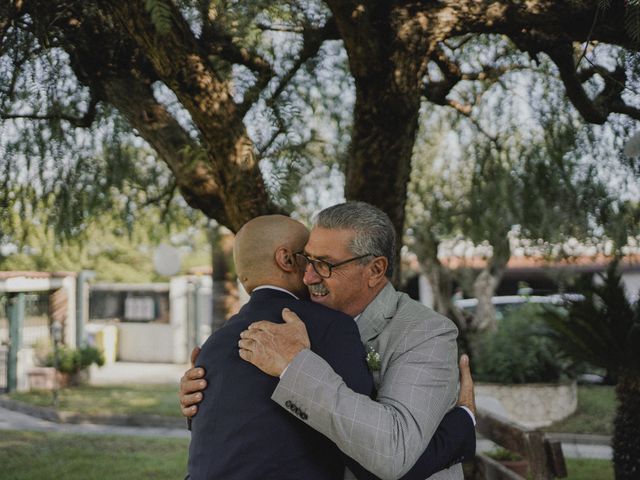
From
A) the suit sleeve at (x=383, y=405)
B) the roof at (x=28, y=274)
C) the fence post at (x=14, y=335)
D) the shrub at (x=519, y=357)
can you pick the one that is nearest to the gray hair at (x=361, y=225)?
the suit sleeve at (x=383, y=405)

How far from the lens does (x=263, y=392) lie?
2.13 m

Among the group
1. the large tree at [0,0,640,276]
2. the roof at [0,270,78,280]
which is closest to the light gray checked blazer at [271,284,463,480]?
the large tree at [0,0,640,276]

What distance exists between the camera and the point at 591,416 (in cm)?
1274

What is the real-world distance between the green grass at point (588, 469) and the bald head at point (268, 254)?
23.7 ft

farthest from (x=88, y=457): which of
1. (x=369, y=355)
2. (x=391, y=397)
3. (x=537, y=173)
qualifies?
(x=391, y=397)

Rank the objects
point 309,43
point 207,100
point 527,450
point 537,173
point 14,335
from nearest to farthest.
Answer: point 207,100
point 527,450
point 309,43
point 537,173
point 14,335

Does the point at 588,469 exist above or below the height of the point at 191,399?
below

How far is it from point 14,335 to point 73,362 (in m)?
1.38

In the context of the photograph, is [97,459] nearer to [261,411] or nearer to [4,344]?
[261,411]

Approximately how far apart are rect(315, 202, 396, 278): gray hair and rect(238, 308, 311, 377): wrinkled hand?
413 millimetres

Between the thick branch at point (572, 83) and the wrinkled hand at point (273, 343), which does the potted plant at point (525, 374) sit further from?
the wrinkled hand at point (273, 343)

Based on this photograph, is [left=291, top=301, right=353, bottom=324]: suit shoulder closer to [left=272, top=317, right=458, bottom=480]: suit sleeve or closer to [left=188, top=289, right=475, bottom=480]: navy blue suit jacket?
[left=188, top=289, right=475, bottom=480]: navy blue suit jacket

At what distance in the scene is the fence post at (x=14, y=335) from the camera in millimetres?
15648

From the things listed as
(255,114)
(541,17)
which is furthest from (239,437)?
(255,114)
